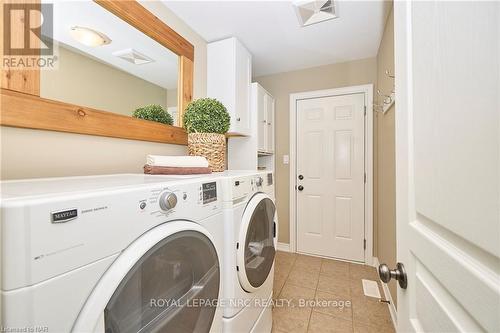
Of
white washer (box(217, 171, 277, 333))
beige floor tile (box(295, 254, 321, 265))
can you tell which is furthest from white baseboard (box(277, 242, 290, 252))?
white washer (box(217, 171, 277, 333))

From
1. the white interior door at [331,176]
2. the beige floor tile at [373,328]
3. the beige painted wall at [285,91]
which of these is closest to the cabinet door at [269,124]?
the beige painted wall at [285,91]

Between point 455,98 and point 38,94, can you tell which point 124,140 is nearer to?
point 38,94

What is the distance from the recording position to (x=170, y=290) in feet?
2.31

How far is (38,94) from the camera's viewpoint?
956mm

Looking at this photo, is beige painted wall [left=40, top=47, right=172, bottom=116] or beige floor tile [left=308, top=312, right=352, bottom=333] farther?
beige floor tile [left=308, top=312, right=352, bottom=333]

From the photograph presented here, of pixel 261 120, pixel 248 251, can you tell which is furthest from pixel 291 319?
pixel 261 120

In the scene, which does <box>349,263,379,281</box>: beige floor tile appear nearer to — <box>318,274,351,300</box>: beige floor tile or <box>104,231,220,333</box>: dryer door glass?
<box>318,274,351,300</box>: beige floor tile

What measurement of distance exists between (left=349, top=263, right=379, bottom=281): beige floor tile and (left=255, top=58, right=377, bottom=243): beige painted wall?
820mm

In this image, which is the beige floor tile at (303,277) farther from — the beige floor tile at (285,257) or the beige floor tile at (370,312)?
the beige floor tile at (370,312)

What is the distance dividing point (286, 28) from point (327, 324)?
7.88 ft

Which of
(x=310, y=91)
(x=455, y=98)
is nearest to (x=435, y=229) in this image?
(x=455, y=98)

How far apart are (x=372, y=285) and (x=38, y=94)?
2754mm

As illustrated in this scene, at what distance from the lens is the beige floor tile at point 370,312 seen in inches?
62.8

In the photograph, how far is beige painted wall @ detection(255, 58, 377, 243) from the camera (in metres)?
Answer: 2.71
